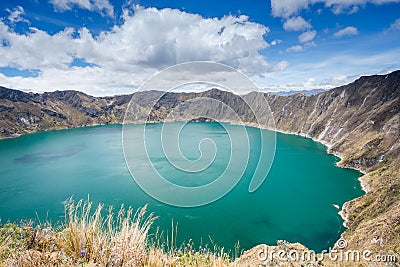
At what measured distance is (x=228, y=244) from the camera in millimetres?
29781

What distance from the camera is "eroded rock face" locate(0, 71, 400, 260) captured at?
21672mm

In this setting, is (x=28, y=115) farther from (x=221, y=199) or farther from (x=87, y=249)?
(x=87, y=249)

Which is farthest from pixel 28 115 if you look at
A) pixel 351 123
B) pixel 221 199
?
pixel 351 123

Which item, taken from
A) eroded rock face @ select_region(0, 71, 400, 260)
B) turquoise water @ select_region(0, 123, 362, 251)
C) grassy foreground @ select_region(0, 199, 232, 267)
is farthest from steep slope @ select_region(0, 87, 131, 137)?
grassy foreground @ select_region(0, 199, 232, 267)

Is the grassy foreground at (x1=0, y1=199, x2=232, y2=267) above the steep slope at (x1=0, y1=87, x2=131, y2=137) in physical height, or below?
below

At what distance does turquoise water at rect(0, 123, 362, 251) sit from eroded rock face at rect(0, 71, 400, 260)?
4.55 meters

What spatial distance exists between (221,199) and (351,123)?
2995 inches

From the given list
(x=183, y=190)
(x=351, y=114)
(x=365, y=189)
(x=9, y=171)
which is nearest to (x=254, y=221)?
(x=183, y=190)

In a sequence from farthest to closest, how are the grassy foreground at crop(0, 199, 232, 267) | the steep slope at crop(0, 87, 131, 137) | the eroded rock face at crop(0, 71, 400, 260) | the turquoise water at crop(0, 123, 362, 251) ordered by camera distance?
the steep slope at crop(0, 87, 131, 137) < the turquoise water at crop(0, 123, 362, 251) < the eroded rock face at crop(0, 71, 400, 260) < the grassy foreground at crop(0, 199, 232, 267)

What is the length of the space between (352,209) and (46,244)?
143ft

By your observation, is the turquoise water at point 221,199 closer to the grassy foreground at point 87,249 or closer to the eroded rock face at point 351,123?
the eroded rock face at point 351,123

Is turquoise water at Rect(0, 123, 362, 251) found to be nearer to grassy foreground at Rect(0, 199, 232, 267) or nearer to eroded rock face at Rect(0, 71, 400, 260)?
eroded rock face at Rect(0, 71, 400, 260)

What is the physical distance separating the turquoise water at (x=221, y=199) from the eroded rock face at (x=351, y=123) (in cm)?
455

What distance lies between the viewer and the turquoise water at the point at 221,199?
1308 inches
